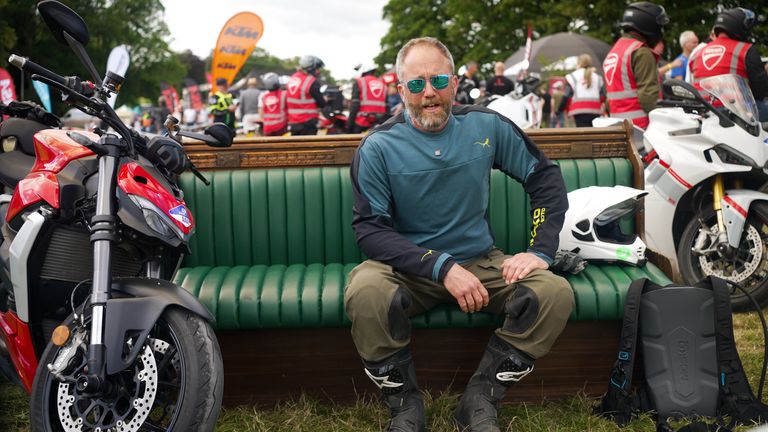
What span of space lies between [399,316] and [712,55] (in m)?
3.75

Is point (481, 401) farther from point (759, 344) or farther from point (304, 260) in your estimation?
point (759, 344)

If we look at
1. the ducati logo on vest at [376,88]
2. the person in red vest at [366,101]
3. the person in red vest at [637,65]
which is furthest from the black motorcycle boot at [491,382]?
the ducati logo on vest at [376,88]

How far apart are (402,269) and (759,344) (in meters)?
1.98

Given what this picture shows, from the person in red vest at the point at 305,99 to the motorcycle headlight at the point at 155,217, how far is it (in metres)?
8.59

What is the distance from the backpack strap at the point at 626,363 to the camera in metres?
2.84

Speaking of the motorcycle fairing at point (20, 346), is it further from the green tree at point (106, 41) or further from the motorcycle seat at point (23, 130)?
the green tree at point (106, 41)

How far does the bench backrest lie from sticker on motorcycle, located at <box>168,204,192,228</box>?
4.04 feet

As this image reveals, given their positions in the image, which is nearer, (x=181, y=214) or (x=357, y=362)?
(x=181, y=214)

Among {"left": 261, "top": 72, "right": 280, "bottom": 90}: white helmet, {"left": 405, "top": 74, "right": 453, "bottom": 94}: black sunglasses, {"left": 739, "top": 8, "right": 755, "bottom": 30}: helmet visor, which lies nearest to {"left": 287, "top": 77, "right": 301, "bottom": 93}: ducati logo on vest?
{"left": 261, "top": 72, "right": 280, "bottom": 90}: white helmet

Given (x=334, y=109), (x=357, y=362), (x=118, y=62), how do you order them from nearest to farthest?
1. (x=118, y=62)
2. (x=357, y=362)
3. (x=334, y=109)

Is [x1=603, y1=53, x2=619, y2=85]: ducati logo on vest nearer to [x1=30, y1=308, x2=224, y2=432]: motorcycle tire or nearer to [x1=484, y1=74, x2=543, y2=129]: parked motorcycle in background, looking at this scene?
[x1=484, y1=74, x2=543, y2=129]: parked motorcycle in background

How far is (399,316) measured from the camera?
2.66 meters

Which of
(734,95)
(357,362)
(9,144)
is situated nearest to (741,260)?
(734,95)

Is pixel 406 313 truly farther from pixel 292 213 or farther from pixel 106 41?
pixel 106 41
